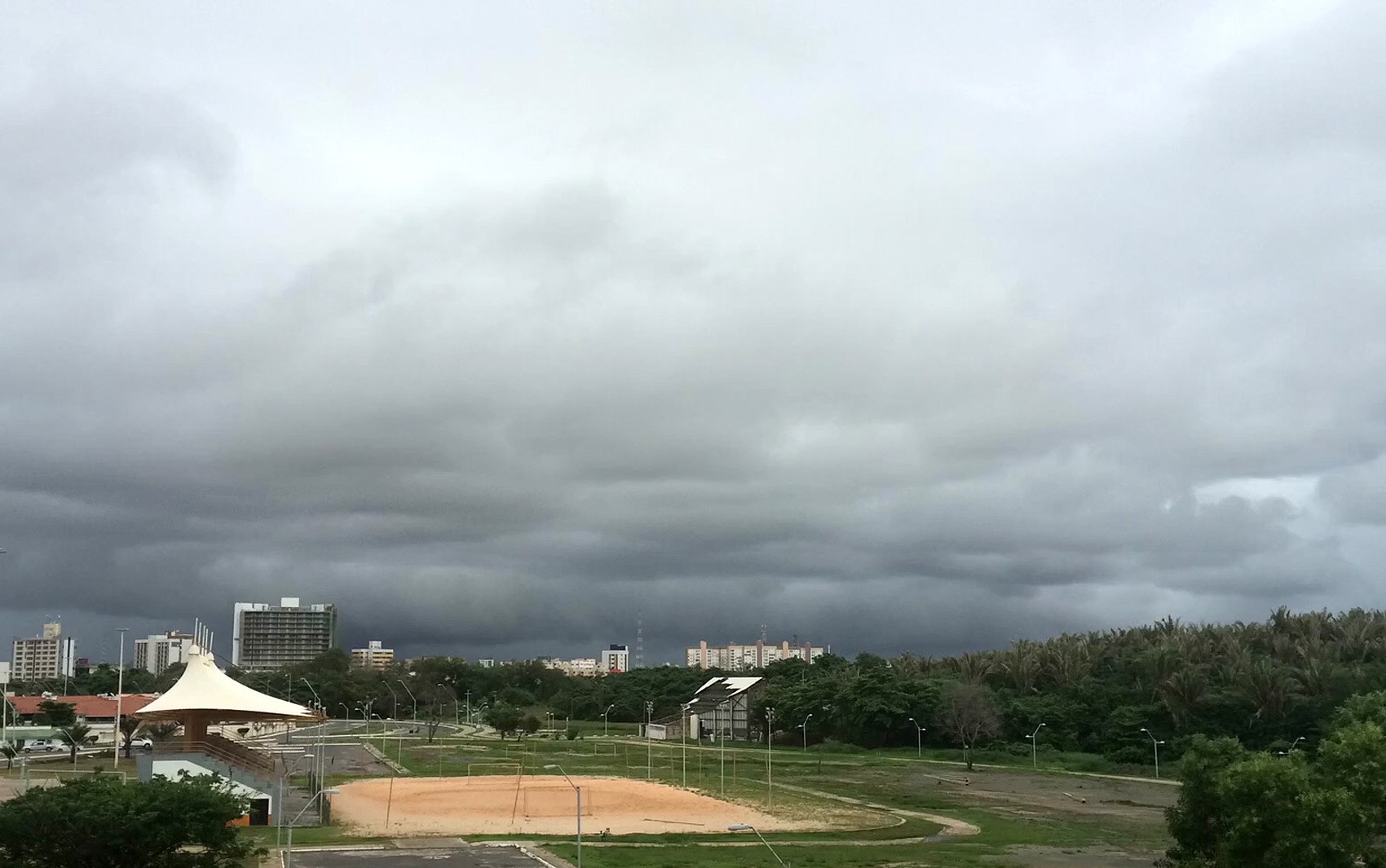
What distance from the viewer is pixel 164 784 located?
33.1 metres

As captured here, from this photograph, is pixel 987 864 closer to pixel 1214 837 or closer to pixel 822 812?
pixel 1214 837

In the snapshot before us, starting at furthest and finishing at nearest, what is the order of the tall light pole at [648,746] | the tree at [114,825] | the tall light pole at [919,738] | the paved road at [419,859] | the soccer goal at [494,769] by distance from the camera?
the tall light pole at [919,738] → the tall light pole at [648,746] → the soccer goal at [494,769] → the paved road at [419,859] → the tree at [114,825]

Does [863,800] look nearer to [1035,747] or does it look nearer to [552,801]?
[552,801]

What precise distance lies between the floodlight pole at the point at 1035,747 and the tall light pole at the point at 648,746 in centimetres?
3006

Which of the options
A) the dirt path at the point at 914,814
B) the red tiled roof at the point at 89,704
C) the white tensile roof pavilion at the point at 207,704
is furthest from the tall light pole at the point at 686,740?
the red tiled roof at the point at 89,704

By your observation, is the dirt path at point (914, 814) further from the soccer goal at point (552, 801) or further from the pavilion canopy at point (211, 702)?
the pavilion canopy at point (211, 702)

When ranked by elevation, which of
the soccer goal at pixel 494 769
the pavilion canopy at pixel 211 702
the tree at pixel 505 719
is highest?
the pavilion canopy at pixel 211 702

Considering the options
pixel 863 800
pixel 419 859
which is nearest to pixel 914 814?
pixel 863 800

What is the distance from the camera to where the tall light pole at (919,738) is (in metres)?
108

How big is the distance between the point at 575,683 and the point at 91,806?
158m

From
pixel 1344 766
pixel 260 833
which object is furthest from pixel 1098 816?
pixel 260 833

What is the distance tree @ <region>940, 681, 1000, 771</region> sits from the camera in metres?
107

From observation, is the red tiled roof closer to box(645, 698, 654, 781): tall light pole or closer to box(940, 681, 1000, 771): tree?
box(645, 698, 654, 781): tall light pole

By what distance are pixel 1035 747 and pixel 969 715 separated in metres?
5.95
